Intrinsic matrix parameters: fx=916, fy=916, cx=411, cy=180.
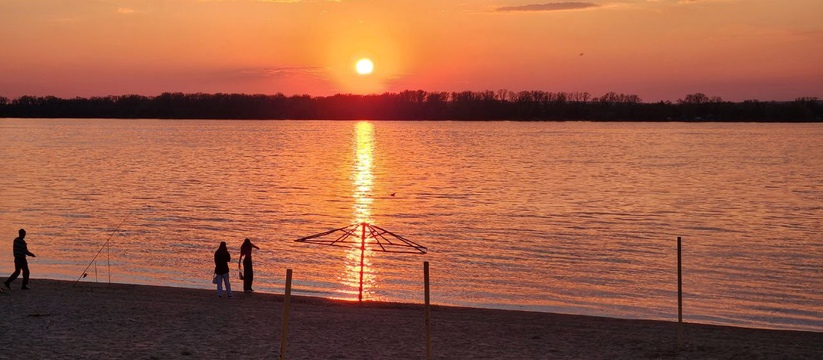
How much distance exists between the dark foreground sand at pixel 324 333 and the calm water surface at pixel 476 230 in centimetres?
374

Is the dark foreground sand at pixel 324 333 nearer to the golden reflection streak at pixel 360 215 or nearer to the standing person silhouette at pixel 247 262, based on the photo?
the standing person silhouette at pixel 247 262

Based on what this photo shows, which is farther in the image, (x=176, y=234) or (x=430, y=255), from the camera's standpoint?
(x=176, y=234)

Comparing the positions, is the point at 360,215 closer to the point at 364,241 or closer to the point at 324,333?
the point at 364,241

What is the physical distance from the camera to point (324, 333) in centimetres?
1812

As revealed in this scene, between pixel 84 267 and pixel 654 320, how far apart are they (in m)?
18.7

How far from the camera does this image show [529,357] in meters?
16.2

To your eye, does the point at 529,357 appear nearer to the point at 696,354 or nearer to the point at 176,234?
the point at 696,354

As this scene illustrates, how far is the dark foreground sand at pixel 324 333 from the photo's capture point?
16250mm

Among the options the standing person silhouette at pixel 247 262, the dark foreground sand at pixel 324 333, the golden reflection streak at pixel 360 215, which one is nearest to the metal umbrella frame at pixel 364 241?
the golden reflection streak at pixel 360 215

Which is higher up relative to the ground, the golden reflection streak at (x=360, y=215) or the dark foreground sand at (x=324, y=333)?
the dark foreground sand at (x=324, y=333)

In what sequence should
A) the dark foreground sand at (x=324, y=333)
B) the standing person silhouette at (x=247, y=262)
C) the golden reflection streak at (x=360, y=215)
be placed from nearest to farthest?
1. the dark foreground sand at (x=324, y=333)
2. the standing person silhouette at (x=247, y=262)
3. the golden reflection streak at (x=360, y=215)

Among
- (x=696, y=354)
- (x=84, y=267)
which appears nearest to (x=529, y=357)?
(x=696, y=354)

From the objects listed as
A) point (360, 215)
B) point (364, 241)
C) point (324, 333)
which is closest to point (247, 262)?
point (324, 333)

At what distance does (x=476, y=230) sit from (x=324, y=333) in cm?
2565
